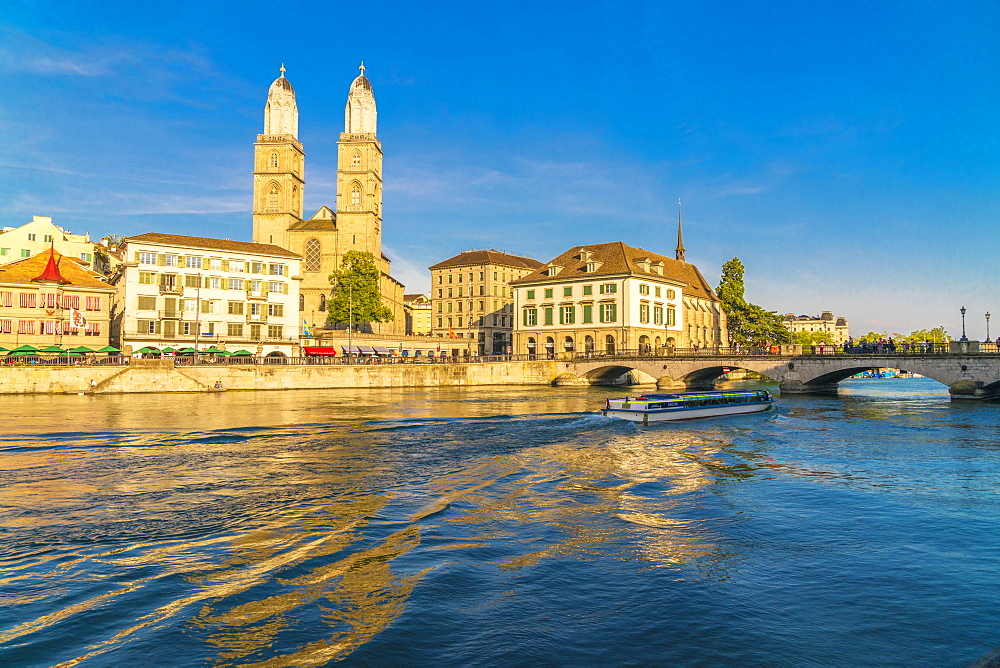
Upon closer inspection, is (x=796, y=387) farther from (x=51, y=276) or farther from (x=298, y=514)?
(x=51, y=276)

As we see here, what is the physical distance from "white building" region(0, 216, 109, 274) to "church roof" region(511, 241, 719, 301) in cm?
6060

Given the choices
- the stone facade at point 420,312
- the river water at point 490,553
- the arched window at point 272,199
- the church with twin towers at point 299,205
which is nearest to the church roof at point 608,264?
the church with twin towers at point 299,205

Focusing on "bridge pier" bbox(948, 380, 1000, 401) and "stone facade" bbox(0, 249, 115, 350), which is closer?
"bridge pier" bbox(948, 380, 1000, 401)

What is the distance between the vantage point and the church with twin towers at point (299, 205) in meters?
95.7

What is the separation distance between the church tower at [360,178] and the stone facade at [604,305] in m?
26.3

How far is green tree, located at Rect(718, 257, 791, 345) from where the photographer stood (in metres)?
89.4

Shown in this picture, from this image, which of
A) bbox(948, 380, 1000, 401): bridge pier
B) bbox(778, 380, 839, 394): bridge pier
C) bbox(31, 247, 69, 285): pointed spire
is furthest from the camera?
bbox(31, 247, 69, 285): pointed spire

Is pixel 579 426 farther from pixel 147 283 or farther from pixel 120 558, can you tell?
pixel 147 283

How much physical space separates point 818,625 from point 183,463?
1858cm

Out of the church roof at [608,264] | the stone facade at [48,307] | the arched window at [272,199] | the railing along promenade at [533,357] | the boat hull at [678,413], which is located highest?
the arched window at [272,199]

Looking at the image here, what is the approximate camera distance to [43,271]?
6353 cm

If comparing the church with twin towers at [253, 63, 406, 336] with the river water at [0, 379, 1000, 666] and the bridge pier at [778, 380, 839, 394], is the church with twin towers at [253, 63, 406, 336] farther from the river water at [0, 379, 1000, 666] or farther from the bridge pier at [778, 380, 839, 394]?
the river water at [0, 379, 1000, 666]

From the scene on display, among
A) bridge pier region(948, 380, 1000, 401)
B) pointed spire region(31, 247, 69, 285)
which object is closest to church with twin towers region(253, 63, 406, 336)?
pointed spire region(31, 247, 69, 285)

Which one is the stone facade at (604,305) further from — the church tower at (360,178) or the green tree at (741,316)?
the church tower at (360,178)
